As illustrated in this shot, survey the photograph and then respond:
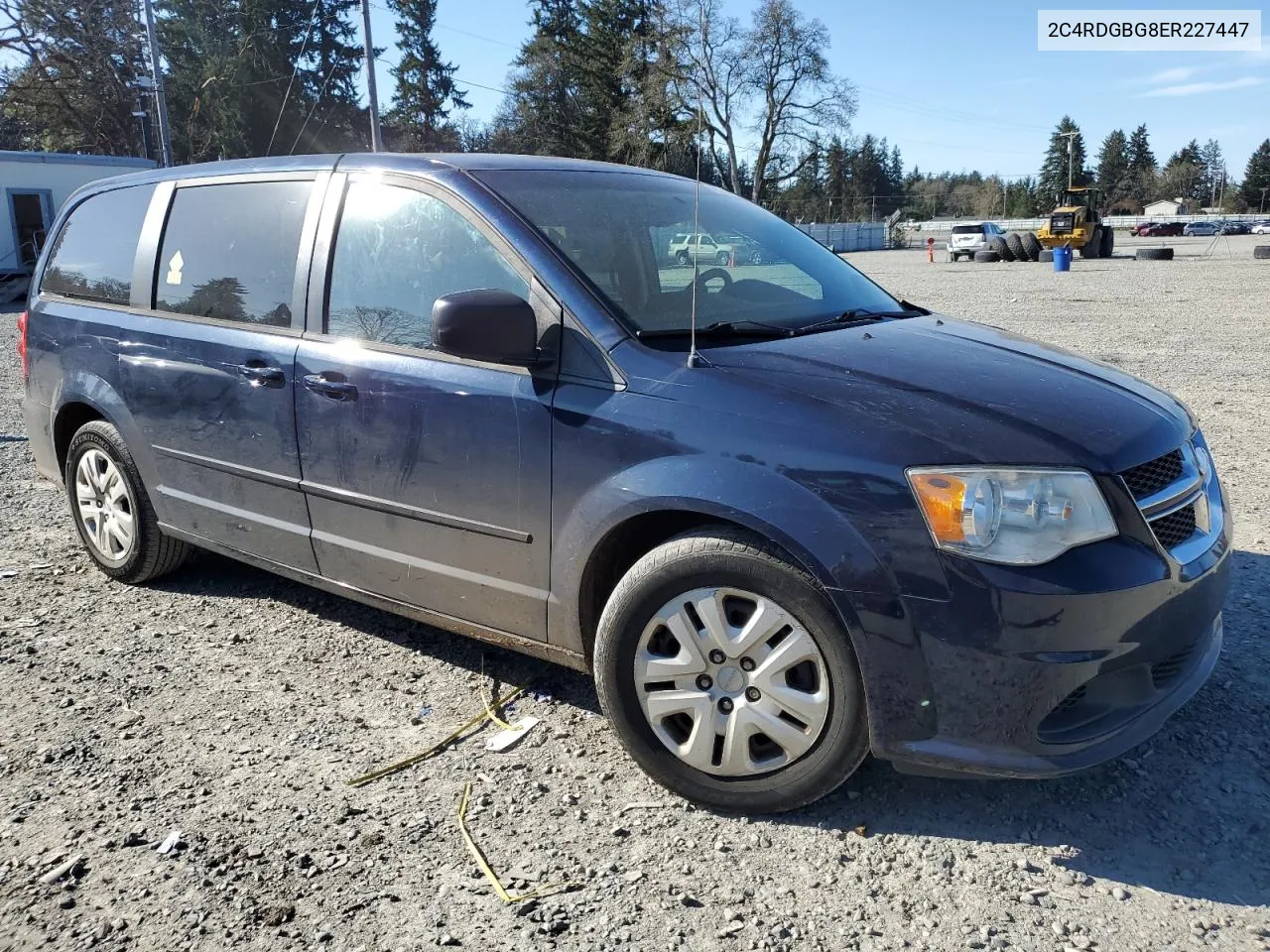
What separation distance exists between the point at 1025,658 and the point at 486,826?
4.96 ft

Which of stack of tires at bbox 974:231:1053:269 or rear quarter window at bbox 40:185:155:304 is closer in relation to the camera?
rear quarter window at bbox 40:185:155:304

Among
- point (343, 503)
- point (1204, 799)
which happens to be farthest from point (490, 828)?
point (1204, 799)

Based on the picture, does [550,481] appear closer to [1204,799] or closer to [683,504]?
[683,504]

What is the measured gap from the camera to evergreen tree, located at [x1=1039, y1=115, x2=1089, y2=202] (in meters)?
116

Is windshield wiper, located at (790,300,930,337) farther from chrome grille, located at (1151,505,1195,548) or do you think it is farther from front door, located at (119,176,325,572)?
front door, located at (119,176,325,572)

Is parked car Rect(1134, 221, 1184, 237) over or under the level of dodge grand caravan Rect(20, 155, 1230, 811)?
over

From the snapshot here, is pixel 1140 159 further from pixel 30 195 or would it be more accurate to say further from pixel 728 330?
pixel 728 330

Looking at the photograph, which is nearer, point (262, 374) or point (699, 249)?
point (699, 249)

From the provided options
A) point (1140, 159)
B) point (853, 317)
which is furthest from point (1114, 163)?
point (853, 317)

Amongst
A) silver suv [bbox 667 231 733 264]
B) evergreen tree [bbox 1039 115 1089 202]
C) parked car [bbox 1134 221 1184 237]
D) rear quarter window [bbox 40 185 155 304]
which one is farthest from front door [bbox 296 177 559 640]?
evergreen tree [bbox 1039 115 1089 202]

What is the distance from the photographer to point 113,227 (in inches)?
182

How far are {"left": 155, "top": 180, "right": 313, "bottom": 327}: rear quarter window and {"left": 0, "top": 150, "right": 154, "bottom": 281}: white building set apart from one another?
24.6 m

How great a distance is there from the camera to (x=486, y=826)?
2727 millimetres

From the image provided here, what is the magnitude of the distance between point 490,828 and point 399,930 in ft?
1.43
